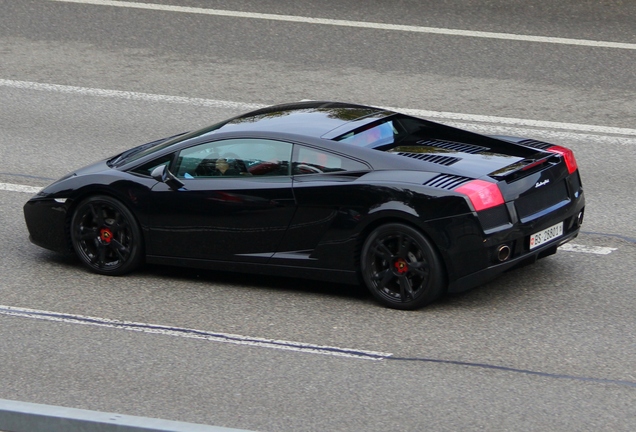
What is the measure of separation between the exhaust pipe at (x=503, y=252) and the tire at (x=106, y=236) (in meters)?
2.84

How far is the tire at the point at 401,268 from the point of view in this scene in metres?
7.67

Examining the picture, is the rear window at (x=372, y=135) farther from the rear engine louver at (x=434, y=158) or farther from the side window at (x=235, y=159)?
the side window at (x=235, y=159)

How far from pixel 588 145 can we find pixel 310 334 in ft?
18.2

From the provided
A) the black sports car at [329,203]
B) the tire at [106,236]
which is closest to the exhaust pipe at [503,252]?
the black sports car at [329,203]

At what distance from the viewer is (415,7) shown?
1716cm

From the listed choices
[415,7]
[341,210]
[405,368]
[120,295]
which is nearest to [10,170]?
[120,295]

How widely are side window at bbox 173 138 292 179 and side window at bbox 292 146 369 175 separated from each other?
84 mm

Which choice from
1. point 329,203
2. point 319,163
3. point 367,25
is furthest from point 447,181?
point 367,25

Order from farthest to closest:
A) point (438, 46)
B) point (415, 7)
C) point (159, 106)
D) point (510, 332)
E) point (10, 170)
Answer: point (415, 7) < point (438, 46) < point (159, 106) < point (10, 170) < point (510, 332)

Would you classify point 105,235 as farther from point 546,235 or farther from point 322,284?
point 546,235

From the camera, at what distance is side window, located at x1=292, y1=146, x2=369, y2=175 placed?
805cm

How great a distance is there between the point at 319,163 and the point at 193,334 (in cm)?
156

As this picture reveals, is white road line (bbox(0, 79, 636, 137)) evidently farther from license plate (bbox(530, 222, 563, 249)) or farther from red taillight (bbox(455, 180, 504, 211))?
red taillight (bbox(455, 180, 504, 211))

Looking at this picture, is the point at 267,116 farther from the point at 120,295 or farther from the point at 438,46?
the point at 438,46
